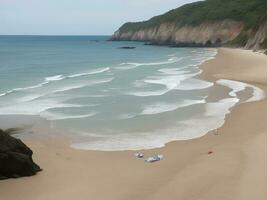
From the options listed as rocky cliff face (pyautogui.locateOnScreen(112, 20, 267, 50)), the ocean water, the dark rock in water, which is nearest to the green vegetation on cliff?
rocky cliff face (pyautogui.locateOnScreen(112, 20, 267, 50))

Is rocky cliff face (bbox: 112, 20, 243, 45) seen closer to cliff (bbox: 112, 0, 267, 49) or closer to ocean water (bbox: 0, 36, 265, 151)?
cliff (bbox: 112, 0, 267, 49)

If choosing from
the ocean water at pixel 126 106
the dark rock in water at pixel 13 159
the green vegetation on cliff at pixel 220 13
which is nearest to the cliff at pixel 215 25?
the green vegetation on cliff at pixel 220 13

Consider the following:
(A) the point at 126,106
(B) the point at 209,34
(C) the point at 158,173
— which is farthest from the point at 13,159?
(B) the point at 209,34

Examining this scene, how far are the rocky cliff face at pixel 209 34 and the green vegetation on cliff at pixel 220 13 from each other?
1335mm

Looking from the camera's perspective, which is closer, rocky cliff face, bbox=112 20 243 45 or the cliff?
the cliff

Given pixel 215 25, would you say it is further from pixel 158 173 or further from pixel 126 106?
pixel 158 173

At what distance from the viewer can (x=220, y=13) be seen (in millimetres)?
110000

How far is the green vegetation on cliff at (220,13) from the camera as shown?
91.3m

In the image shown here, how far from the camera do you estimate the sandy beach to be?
10828 mm

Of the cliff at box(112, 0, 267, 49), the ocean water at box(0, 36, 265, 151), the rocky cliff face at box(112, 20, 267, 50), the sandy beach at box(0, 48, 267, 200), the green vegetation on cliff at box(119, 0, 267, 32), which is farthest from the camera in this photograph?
the green vegetation on cliff at box(119, 0, 267, 32)

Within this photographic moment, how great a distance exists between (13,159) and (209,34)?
Answer: 99832mm

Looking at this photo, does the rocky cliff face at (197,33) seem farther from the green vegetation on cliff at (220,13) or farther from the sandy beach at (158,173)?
the sandy beach at (158,173)

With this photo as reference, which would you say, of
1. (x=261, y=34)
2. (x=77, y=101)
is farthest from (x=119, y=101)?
(x=261, y=34)

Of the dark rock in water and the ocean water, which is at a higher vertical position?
the dark rock in water
